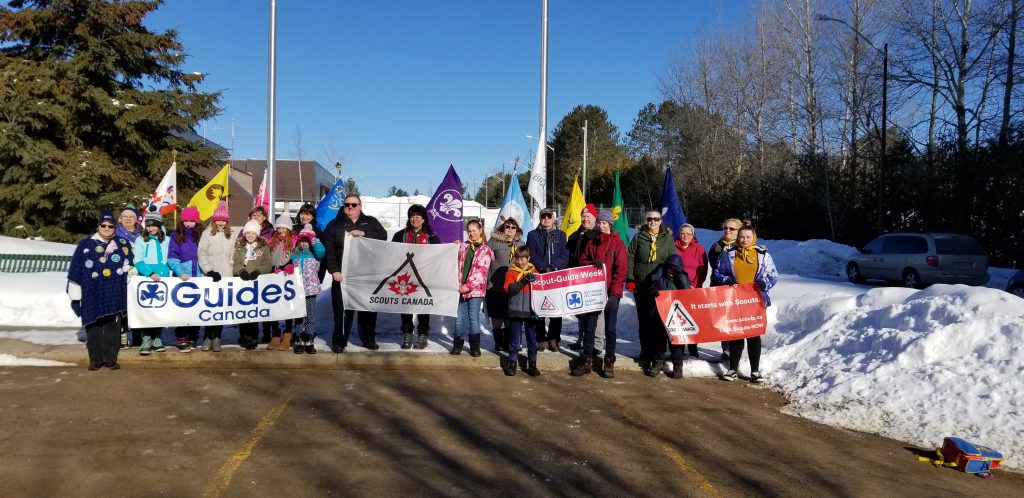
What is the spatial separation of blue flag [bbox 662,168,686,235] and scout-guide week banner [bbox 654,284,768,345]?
315 cm

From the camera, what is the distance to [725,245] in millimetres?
8172

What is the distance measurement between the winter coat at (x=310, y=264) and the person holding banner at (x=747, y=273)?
4786 millimetres

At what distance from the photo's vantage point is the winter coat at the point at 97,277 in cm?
741

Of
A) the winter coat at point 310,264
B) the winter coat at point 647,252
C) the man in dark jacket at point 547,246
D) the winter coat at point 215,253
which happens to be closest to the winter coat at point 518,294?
the man in dark jacket at point 547,246

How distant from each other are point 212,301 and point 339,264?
5.05ft

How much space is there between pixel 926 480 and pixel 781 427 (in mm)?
1313

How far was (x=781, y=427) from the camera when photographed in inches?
238

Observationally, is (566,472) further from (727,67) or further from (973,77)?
(727,67)

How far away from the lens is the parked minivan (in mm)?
18188

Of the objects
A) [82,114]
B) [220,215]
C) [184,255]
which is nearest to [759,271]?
[220,215]

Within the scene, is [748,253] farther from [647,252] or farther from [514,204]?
[514,204]

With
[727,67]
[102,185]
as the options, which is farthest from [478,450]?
[727,67]

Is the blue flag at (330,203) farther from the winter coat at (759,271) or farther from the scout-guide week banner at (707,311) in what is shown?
the winter coat at (759,271)

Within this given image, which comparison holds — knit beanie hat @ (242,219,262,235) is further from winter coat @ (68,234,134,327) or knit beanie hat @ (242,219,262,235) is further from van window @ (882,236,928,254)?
van window @ (882,236,928,254)
